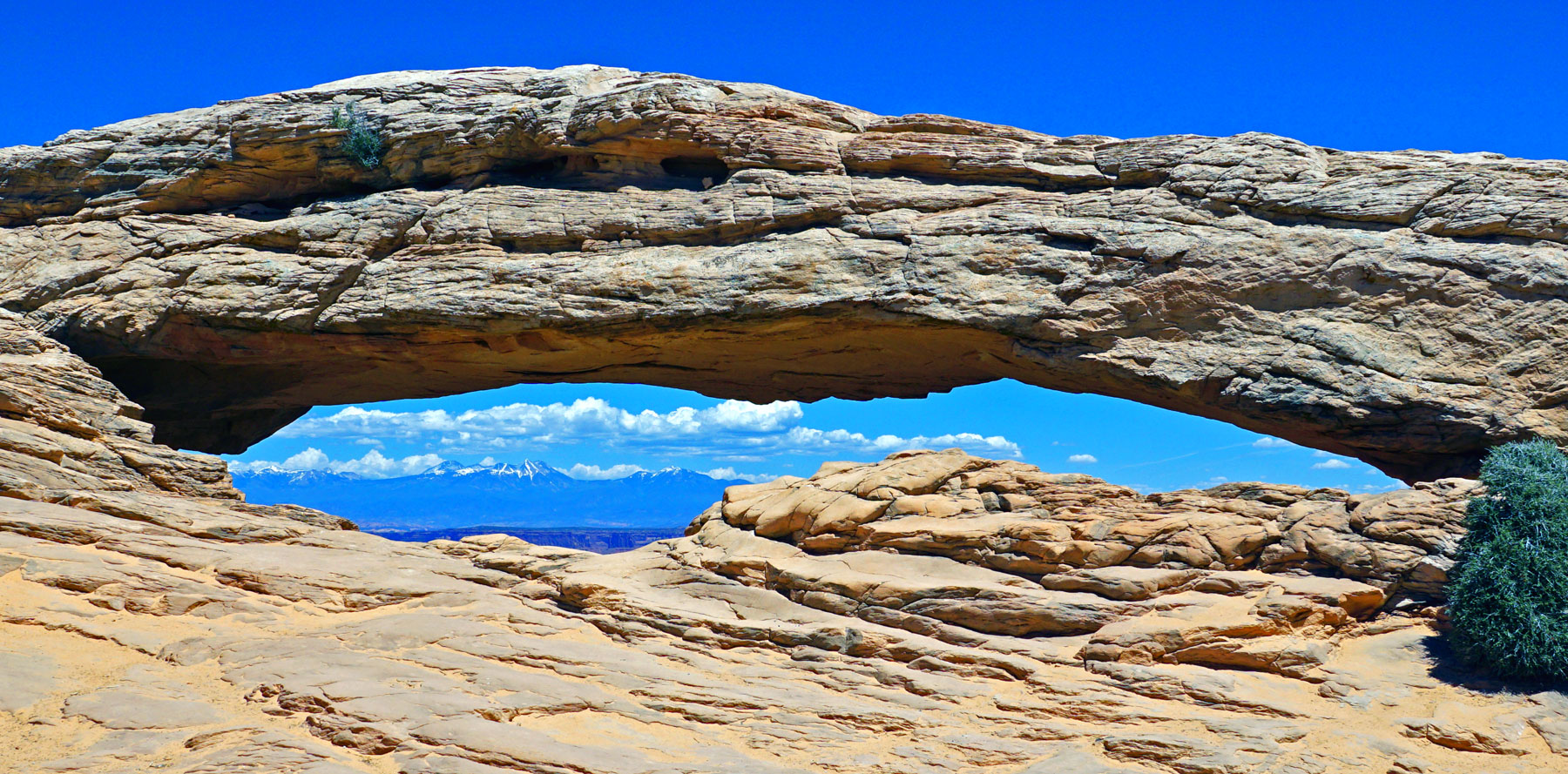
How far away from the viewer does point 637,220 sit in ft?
72.8

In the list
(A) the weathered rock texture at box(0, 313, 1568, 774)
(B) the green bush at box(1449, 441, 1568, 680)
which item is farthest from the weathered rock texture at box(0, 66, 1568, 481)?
(B) the green bush at box(1449, 441, 1568, 680)

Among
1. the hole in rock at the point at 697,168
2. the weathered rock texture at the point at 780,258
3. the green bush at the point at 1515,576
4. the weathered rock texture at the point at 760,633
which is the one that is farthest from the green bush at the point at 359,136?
the green bush at the point at 1515,576

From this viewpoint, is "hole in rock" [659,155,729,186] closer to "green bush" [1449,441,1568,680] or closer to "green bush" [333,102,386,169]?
"green bush" [333,102,386,169]

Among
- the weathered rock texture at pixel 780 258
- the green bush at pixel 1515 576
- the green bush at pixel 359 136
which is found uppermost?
the green bush at pixel 359 136

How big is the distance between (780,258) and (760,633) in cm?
847

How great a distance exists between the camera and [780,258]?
68.9 ft

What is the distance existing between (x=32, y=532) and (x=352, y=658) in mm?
7032

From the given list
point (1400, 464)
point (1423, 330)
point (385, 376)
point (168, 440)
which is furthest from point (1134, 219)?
point (168, 440)

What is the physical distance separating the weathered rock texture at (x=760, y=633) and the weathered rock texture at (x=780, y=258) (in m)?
2.98

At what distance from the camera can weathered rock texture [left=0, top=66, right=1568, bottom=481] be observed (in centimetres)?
1888

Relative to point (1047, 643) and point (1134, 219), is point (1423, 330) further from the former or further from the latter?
point (1047, 643)

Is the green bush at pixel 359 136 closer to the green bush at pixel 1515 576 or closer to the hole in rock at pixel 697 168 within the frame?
the hole in rock at pixel 697 168

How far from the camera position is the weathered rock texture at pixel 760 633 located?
468 inches

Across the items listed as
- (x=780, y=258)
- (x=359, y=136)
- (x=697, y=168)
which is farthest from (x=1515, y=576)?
(x=359, y=136)
